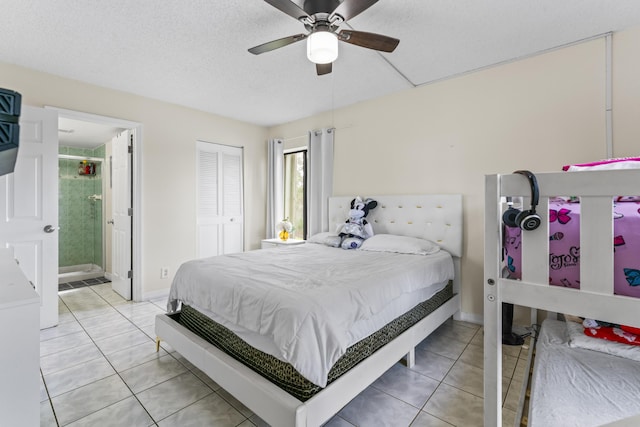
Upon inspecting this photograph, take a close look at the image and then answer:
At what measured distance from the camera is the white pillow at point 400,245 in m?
2.80

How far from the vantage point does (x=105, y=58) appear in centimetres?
261

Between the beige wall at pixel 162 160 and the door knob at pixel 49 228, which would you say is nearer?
the door knob at pixel 49 228

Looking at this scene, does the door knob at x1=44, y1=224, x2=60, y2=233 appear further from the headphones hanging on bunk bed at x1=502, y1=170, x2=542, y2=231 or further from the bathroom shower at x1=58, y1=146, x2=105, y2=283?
the headphones hanging on bunk bed at x1=502, y1=170, x2=542, y2=231

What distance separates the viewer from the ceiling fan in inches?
64.4

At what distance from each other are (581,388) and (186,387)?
2050 mm

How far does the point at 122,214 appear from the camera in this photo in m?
3.73

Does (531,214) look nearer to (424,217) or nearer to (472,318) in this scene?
(424,217)

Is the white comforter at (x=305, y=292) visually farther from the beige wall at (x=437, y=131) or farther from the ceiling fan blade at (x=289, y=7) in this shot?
the ceiling fan blade at (x=289, y=7)

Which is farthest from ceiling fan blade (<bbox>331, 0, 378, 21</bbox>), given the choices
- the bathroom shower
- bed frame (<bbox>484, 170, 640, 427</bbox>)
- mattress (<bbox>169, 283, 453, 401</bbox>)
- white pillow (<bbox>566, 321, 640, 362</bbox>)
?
the bathroom shower

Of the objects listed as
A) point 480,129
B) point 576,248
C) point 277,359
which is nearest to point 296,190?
point 480,129

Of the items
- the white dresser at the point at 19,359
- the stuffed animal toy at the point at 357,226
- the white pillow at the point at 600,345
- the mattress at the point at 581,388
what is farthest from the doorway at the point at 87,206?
the white pillow at the point at 600,345

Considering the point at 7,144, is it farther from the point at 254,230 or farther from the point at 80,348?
the point at 254,230

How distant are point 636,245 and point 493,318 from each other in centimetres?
46

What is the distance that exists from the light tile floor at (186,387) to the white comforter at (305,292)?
51 cm
